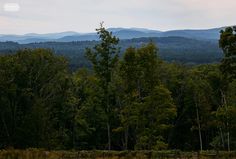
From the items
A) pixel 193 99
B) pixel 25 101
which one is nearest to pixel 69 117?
pixel 25 101

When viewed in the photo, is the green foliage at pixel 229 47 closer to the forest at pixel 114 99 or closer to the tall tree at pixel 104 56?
the forest at pixel 114 99

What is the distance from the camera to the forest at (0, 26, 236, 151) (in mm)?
40969

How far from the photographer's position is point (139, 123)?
135 feet

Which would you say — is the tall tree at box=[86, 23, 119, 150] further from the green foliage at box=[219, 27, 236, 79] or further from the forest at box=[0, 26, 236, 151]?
the green foliage at box=[219, 27, 236, 79]

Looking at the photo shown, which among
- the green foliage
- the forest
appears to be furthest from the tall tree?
the green foliage

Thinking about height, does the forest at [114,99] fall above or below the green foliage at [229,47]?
below

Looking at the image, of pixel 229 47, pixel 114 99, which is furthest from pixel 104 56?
pixel 114 99

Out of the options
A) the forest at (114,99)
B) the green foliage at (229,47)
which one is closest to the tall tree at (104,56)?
the forest at (114,99)

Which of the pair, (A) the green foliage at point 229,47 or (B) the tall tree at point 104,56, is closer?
(A) the green foliage at point 229,47

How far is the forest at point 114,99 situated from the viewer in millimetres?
40969

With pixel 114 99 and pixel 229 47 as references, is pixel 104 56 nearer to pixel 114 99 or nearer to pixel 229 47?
pixel 229 47

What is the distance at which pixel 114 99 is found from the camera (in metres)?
56.9

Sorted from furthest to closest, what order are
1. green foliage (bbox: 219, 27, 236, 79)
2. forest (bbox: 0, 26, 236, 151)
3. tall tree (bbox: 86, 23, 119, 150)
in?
tall tree (bbox: 86, 23, 119, 150)
forest (bbox: 0, 26, 236, 151)
green foliage (bbox: 219, 27, 236, 79)

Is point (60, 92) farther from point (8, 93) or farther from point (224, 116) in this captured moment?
point (224, 116)
